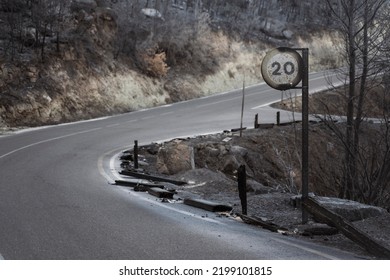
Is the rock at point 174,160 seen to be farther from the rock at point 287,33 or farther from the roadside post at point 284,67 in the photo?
the rock at point 287,33

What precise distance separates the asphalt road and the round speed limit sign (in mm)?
1793

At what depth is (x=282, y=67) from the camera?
17.8 feet

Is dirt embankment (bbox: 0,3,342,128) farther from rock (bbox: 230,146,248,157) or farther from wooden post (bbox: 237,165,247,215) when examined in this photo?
wooden post (bbox: 237,165,247,215)

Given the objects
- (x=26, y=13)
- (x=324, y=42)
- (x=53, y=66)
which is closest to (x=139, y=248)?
(x=53, y=66)

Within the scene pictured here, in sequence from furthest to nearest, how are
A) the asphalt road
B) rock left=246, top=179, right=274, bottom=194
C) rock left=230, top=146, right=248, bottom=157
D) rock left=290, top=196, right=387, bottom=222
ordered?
rock left=230, top=146, right=248, bottom=157 < rock left=246, top=179, right=274, bottom=194 < rock left=290, top=196, right=387, bottom=222 < the asphalt road

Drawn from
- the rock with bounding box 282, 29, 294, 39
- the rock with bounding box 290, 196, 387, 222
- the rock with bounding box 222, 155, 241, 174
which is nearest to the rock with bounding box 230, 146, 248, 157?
the rock with bounding box 222, 155, 241, 174

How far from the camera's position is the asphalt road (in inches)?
185

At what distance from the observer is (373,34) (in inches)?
431

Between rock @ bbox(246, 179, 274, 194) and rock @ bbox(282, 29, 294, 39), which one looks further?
rock @ bbox(282, 29, 294, 39)

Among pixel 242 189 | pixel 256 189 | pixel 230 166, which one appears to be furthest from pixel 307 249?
pixel 230 166

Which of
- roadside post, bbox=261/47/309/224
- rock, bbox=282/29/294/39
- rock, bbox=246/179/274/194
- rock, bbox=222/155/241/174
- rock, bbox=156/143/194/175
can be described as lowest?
rock, bbox=222/155/241/174

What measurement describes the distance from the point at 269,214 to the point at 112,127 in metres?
15.2

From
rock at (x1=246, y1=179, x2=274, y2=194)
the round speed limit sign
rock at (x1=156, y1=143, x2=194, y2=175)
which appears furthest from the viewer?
rock at (x1=156, y1=143, x2=194, y2=175)

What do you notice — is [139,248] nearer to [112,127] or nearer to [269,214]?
[269,214]
